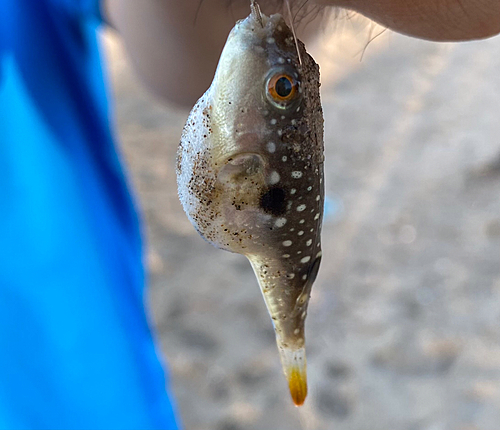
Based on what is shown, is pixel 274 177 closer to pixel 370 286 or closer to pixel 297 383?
pixel 297 383

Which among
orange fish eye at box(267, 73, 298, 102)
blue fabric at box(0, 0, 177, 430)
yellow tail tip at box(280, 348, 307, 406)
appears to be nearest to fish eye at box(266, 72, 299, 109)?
orange fish eye at box(267, 73, 298, 102)

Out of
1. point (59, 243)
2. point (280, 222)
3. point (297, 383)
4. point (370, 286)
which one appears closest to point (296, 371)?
point (297, 383)

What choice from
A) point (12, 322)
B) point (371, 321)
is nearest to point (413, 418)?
point (371, 321)

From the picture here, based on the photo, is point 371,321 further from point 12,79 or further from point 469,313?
point 12,79

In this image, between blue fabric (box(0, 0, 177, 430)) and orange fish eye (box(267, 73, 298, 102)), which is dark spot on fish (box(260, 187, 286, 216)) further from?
blue fabric (box(0, 0, 177, 430))

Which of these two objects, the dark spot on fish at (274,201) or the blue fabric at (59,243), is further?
the blue fabric at (59,243)

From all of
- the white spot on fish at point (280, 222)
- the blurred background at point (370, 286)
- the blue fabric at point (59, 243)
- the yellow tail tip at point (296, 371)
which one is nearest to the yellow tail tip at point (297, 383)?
the yellow tail tip at point (296, 371)

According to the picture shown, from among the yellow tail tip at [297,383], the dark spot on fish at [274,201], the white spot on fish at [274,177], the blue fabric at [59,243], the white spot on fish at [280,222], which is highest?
the blue fabric at [59,243]

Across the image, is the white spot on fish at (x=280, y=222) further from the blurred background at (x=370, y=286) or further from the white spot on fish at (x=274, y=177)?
the blurred background at (x=370, y=286)
